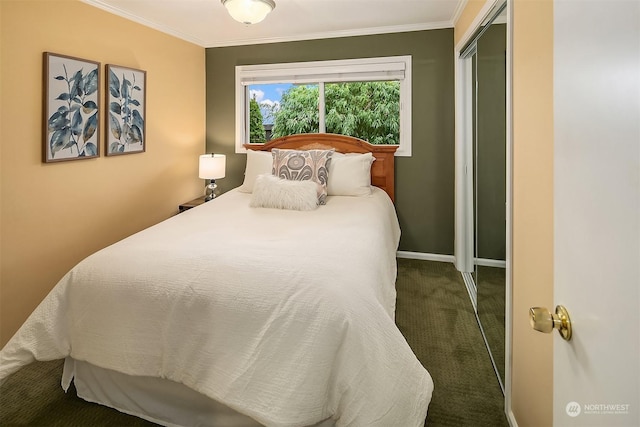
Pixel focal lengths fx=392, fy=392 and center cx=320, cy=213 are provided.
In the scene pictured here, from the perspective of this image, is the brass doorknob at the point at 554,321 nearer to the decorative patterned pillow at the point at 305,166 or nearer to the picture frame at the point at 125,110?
the decorative patterned pillow at the point at 305,166

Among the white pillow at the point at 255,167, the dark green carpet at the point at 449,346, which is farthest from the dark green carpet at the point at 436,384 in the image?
the white pillow at the point at 255,167

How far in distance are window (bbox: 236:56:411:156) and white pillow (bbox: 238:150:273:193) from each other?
2.10ft

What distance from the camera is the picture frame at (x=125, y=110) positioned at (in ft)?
10.4

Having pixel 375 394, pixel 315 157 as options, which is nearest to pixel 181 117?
pixel 315 157

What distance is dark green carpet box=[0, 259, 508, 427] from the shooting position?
1.81m

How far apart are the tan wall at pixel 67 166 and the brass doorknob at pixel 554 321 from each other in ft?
9.47

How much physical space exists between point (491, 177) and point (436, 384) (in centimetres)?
126

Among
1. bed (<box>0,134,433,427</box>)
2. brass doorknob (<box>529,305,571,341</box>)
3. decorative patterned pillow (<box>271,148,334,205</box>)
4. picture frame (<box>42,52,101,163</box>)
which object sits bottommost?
bed (<box>0,134,433,427</box>)

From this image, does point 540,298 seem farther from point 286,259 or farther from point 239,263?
point 239,263

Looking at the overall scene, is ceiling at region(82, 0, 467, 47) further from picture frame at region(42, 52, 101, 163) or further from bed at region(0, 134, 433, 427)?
bed at region(0, 134, 433, 427)

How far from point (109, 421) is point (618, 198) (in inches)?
82.3

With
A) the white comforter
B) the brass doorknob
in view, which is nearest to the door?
the brass doorknob

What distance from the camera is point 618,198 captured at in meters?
0.55

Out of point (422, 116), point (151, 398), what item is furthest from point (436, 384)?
point (422, 116)
